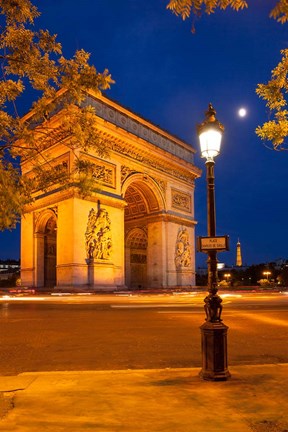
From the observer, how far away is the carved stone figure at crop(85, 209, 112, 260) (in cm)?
2914

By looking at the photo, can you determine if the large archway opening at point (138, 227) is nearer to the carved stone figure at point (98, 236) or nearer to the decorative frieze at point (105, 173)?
the decorative frieze at point (105, 173)

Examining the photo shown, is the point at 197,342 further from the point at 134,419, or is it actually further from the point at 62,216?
the point at 62,216

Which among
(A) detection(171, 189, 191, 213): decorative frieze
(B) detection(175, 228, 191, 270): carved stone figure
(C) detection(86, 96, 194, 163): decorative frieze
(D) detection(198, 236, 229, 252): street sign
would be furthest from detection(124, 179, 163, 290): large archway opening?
(D) detection(198, 236, 229, 252): street sign

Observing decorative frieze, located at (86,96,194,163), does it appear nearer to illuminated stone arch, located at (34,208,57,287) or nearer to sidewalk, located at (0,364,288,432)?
illuminated stone arch, located at (34,208,57,287)

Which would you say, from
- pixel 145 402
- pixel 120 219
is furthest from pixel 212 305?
pixel 120 219

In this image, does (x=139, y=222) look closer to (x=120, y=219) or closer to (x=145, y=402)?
(x=120, y=219)

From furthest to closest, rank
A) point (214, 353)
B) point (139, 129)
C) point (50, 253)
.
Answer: point (139, 129) → point (50, 253) → point (214, 353)

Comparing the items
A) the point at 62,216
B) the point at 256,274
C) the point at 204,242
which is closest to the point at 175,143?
the point at 62,216

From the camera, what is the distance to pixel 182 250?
1532 inches

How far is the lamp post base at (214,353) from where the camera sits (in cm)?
576

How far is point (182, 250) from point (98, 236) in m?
11.1

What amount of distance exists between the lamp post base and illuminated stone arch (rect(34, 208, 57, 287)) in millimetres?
27074

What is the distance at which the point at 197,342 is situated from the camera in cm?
962

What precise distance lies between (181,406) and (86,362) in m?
3.29
